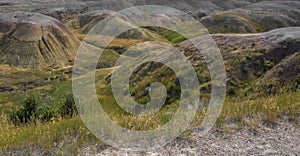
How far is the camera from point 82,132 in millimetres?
12070

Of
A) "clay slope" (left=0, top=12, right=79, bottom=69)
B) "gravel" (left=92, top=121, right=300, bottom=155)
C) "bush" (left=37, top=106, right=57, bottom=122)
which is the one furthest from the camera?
"clay slope" (left=0, top=12, right=79, bottom=69)

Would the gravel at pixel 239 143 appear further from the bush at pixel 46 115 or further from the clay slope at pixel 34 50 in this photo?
the clay slope at pixel 34 50

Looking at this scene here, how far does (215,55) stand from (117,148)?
28.1 meters

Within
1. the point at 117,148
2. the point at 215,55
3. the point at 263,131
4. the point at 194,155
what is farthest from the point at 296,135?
the point at 215,55

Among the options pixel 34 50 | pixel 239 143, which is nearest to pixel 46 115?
pixel 239 143

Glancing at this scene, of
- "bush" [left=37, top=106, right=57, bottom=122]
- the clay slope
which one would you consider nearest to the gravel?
"bush" [left=37, top=106, right=57, bottom=122]

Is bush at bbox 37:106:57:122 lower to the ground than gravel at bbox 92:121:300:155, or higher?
lower

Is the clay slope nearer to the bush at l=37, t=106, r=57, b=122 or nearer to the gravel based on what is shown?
the bush at l=37, t=106, r=57, b=122

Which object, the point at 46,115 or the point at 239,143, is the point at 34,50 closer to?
the point at 46,115

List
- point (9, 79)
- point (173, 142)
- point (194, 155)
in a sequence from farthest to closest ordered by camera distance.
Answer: point (9, 79)
point (173, 142)
point (194, 155)

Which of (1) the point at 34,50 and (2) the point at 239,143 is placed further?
(1) the point at 34,50

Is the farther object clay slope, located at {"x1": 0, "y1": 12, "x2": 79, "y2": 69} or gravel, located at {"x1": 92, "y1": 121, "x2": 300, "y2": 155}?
clay slope, located at {"x1": 0, "y1": 12, "x2": 79, "y2": 69}

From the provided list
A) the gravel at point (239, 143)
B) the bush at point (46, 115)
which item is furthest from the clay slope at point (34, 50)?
the gravel at point (239, 143)

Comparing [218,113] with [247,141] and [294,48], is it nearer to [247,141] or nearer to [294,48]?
→ [247,141]
